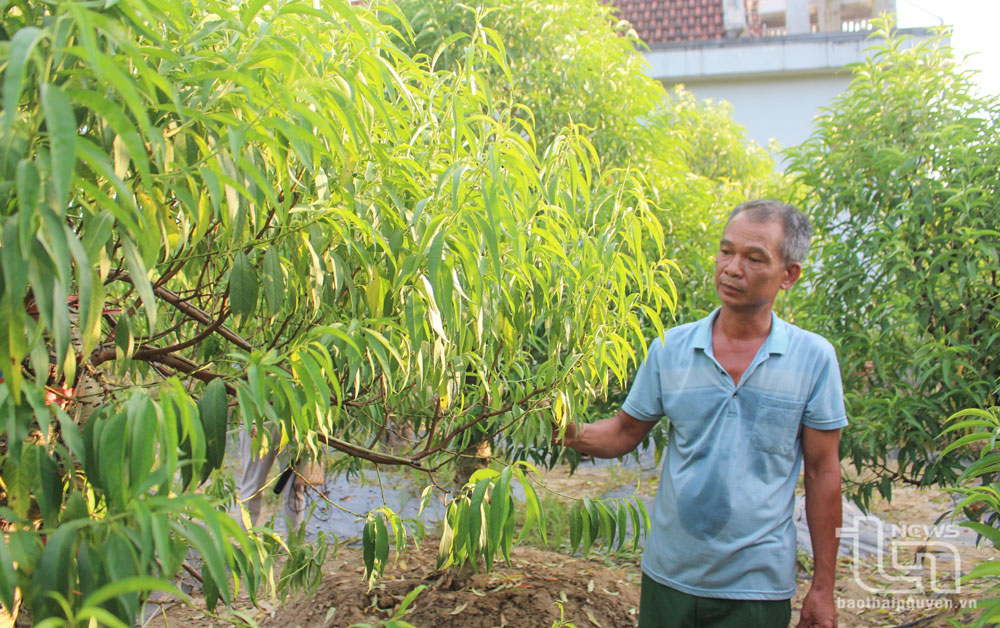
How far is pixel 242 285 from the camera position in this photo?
3.96 ft

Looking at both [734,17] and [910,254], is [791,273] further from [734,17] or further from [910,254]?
[734,17]

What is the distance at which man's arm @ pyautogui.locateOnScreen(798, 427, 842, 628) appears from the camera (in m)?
2.04

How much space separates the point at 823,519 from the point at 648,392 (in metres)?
0.55

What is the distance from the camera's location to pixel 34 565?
2.82 ft

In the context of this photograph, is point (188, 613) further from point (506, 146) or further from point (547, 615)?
point (506, 146)

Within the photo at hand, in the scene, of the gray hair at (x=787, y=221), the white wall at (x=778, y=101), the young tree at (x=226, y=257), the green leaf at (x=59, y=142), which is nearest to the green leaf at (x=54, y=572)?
the young tree at (x=226, y=257)

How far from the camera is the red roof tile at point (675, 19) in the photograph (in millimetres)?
12375

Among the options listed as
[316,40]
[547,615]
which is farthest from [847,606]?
[316,40]

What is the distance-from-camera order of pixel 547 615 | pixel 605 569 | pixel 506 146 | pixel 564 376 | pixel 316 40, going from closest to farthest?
pixel 316 40
pixel 506 146
pixel 564 376
pixel 547 615
pixel 605 569

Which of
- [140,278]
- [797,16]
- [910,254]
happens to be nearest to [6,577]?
[140,278]

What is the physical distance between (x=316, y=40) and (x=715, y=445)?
56.5 inches

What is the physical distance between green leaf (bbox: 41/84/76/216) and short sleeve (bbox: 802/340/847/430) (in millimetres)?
1828

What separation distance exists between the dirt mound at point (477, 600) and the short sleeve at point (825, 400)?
1560mm

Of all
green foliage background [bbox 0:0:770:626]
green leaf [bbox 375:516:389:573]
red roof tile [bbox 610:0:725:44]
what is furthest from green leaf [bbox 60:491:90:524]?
red roof tile [bbox 610:0:725:44]
